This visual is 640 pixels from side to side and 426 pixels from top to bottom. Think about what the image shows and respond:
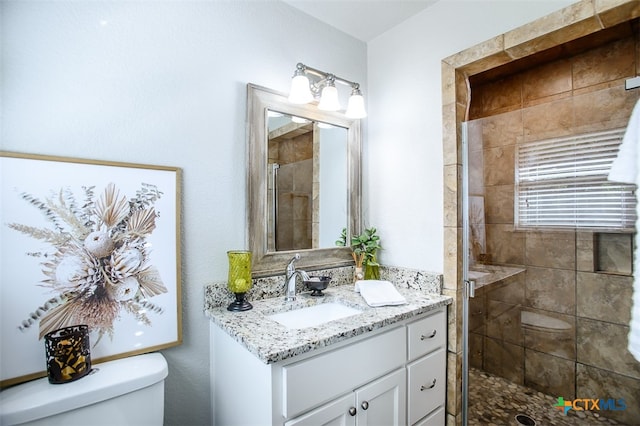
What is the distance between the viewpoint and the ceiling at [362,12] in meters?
1.65

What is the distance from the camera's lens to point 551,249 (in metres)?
1.60

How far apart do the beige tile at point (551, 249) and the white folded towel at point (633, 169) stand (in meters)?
0.33

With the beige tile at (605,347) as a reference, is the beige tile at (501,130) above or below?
above

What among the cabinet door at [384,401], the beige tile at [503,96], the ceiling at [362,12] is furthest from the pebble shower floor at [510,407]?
the ceiling at [362,12]

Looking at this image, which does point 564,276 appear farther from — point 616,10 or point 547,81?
point 547,81

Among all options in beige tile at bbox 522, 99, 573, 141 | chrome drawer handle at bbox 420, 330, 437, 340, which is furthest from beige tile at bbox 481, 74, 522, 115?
chrome drawer handle at bbox 420, 330, 437, 340

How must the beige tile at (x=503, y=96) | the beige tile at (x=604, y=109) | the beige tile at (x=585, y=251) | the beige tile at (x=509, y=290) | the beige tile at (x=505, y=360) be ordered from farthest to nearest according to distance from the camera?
the beige tile at (x=503, y=96), the beige tile at (x=505, y=360), the beige tile at (x=509, y=290), the beige tile at (x=585, y=251), the beige tile at (x=604, y=109)

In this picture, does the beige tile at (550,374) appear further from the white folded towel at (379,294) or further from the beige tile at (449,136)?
the beige tile at (449,136)

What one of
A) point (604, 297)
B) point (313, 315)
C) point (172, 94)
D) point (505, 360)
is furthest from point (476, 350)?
point (172, 94)

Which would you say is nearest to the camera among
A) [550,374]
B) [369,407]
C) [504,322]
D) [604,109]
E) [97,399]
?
[97,399]

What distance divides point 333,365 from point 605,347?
1508 mm

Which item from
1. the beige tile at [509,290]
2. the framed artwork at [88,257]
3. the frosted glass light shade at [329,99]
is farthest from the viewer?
the beige tile at [509,290]

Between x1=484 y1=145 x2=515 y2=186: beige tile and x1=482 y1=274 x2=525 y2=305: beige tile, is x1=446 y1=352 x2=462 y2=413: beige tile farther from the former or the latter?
x1=484 y1=145 x2=515 y2=186: beige tile

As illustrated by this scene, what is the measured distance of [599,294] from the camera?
5.05 ft
